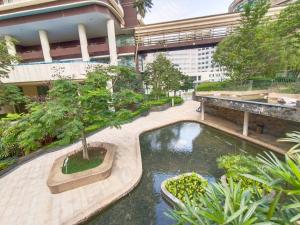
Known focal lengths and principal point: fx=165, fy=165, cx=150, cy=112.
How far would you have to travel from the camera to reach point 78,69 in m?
14.4

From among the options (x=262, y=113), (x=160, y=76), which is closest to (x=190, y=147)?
(x=262, y=113)

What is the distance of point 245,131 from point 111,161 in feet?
26.9

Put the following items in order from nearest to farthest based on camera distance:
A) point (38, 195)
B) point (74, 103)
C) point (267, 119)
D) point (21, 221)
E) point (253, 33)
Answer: point (21, 221)
point (38, 195)
point (74, 103)
point (267, 119)
point (253, 33)

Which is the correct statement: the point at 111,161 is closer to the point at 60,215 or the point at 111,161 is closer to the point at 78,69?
the point at 60,215

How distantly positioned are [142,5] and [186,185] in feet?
85.0

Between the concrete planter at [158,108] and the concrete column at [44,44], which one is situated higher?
the concrete column at [44,44]

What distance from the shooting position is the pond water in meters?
4.94

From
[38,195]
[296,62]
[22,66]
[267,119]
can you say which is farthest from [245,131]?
[22,66]

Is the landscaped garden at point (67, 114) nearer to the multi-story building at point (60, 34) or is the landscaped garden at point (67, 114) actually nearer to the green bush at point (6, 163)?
the green bush at point (6, 163)

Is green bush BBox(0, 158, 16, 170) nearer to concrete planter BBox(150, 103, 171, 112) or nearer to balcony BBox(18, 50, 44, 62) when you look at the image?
concrete planter BBox(150, 103, 171, 112)

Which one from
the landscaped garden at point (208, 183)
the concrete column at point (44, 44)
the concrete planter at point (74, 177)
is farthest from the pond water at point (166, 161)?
the concrete column at point (44, 44)

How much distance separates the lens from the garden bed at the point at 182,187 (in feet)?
17.0

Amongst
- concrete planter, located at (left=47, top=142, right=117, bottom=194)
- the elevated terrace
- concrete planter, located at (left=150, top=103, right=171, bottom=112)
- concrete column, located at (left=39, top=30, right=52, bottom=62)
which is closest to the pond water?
concrete planter, located at (left=47, top=142, right=117, bottom=194)

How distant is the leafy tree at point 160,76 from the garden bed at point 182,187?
16429 mm
